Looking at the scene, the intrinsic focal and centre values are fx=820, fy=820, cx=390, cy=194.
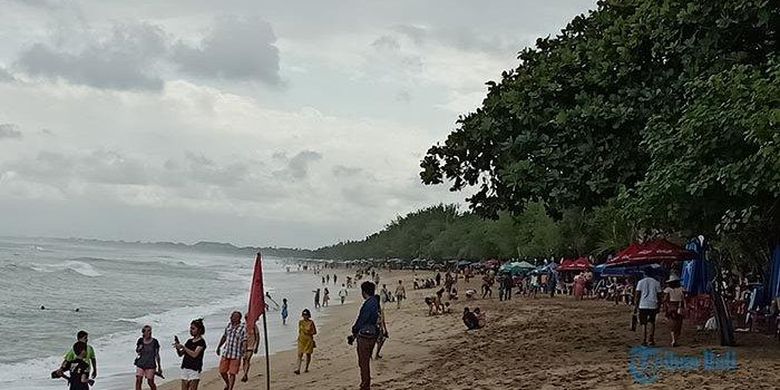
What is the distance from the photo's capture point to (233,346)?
1265 centimetres

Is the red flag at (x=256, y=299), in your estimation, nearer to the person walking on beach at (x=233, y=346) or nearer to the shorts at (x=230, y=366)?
the person walking on beach at (x=233, y=346)

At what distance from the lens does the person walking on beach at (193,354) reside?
451 inches

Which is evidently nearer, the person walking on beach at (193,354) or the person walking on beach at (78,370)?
the person walking on beach at (78,370)

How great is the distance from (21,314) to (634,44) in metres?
28.9

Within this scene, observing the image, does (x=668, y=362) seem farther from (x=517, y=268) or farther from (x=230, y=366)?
(x=517, y=268)

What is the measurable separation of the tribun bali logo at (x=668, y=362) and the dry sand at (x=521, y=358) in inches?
5.7

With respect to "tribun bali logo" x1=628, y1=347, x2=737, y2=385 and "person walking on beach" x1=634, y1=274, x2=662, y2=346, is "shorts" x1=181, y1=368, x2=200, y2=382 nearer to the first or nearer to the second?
"tribun bali logo" x1=628, y1=347, x2=737, y2=385

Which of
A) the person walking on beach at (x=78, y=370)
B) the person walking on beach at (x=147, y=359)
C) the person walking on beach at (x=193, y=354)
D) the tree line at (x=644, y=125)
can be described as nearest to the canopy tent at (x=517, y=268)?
the tree line at (x=644, y=125)

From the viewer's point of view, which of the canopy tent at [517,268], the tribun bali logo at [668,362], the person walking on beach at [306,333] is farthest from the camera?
the canopy tent at [517,268]

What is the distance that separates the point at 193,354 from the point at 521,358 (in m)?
5.43

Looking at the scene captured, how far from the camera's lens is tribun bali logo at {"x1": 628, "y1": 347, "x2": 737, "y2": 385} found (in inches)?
420

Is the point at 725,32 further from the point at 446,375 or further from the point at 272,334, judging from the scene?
the point at 272,334

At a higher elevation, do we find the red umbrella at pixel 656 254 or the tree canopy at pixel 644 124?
the tree canopy at pixel 644 124

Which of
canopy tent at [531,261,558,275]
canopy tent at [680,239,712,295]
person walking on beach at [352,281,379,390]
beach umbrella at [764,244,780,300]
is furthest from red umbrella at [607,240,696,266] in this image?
canopy tent at [531,261,558,275]
